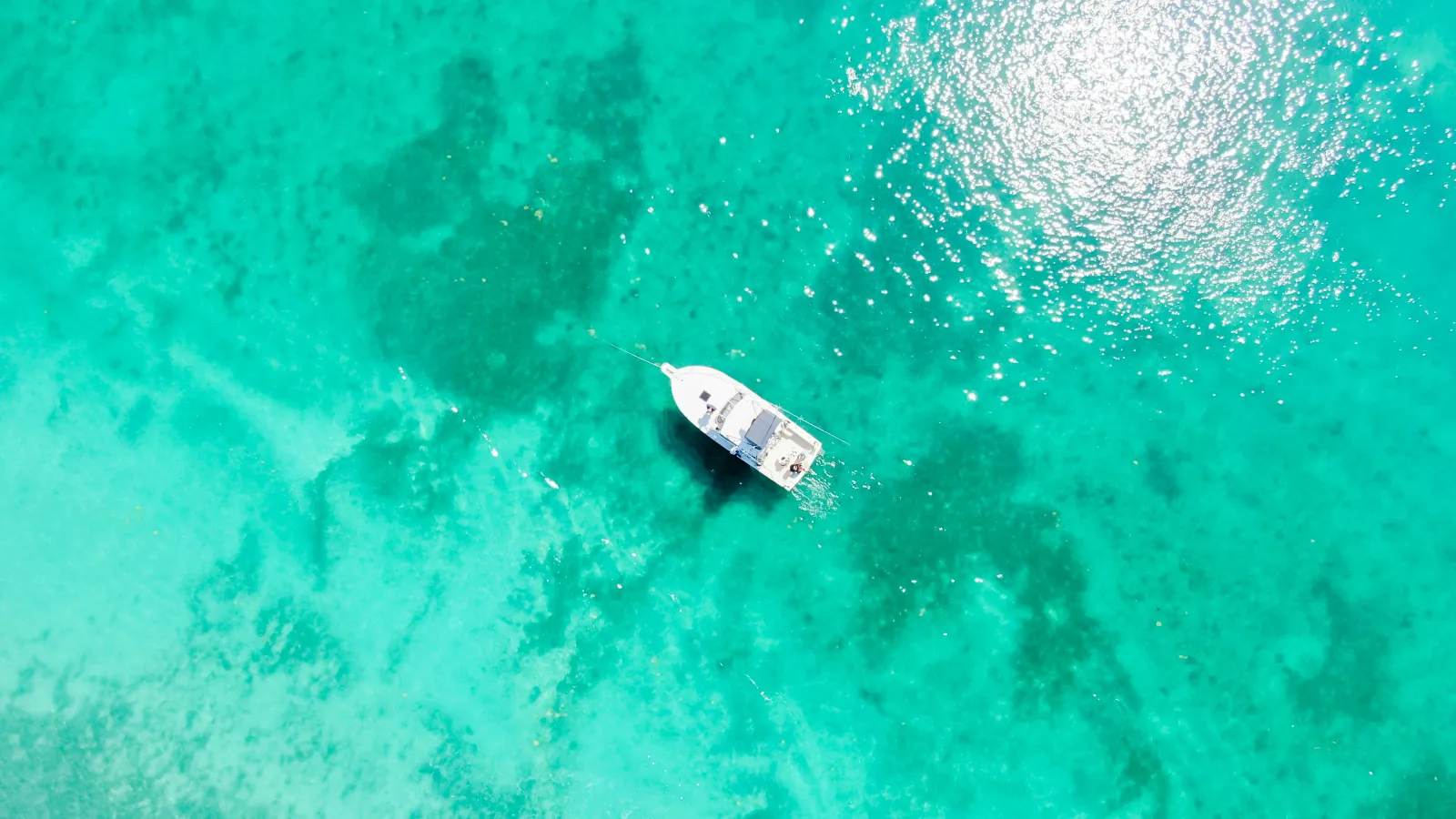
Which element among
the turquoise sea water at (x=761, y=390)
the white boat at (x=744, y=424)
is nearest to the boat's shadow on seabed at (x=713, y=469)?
the turquoise sea water at (x=761, y=390)

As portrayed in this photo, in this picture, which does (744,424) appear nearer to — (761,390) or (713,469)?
(761,390)

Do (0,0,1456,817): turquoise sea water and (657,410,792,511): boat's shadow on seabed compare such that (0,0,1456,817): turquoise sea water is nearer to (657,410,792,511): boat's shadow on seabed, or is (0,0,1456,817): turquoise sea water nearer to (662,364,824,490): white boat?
(657,410,792,511): boat's shadow on seabed

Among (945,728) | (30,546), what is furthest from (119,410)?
(945,728)

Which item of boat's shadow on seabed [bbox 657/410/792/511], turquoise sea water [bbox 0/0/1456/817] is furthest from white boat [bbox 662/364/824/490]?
turquoise sea water [bbox 0/0/1456/817]

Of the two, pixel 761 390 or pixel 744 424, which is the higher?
pixel 761 390

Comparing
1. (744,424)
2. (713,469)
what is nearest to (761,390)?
(744,424)

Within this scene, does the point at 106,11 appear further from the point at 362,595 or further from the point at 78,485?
the point at 362,595
